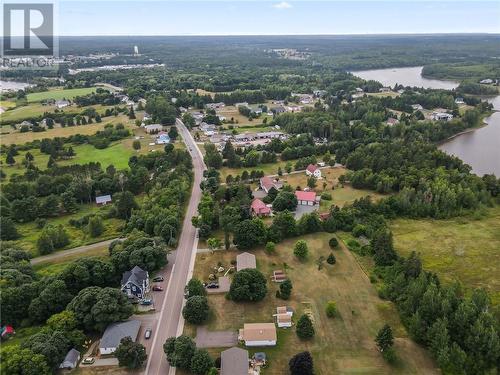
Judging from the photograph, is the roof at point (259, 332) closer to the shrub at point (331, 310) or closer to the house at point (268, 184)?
the shrub at point (331, 310)

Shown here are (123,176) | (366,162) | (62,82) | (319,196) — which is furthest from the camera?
(62,82)

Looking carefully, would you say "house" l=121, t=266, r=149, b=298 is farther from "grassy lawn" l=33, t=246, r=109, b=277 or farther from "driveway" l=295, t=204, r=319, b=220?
"driveway" l=295, t=204, r=319, b=220

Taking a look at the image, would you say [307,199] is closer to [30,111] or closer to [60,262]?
[60,262]

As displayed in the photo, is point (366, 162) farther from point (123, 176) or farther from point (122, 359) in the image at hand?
point (122, 359)

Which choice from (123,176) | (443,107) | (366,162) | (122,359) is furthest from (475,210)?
(443,107)

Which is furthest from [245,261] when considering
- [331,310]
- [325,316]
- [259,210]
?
[259,210]
